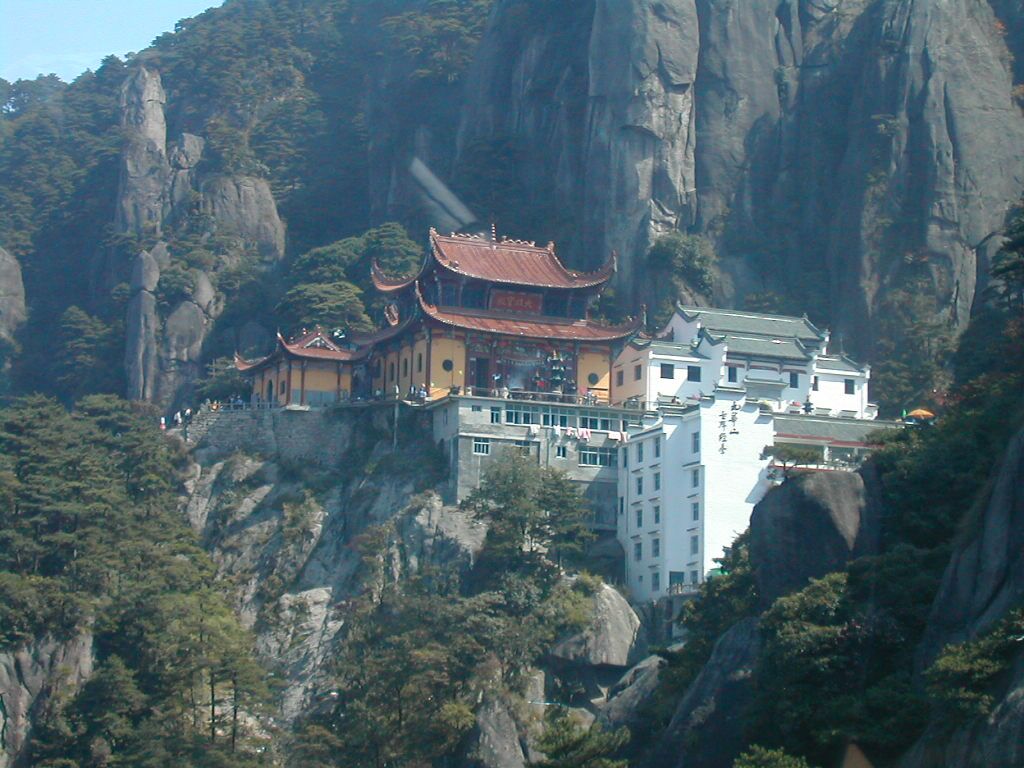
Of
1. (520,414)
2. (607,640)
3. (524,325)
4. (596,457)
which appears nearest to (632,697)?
(607,640)

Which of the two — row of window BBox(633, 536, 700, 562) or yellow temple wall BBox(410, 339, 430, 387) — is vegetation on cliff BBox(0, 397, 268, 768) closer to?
Result: yellow temple wall BBox(410, 339, 430, 387)

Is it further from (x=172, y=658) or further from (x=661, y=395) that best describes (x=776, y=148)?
(x=172, y=658)

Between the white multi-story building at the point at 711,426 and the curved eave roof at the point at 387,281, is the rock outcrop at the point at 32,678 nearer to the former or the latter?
the white multi-story building at the point at 711,426

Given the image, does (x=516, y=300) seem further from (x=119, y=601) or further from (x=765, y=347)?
(x=119, y=601)

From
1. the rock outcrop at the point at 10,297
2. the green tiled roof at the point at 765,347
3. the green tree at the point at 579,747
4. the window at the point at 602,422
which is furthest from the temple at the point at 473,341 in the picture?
the rock outcrop at the point at 10,297

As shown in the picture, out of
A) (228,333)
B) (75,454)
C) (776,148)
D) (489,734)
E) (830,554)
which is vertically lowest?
(489,734)

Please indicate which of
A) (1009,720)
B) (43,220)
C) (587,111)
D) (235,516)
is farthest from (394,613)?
(43,220)
